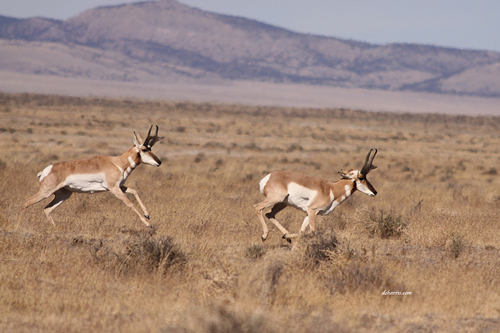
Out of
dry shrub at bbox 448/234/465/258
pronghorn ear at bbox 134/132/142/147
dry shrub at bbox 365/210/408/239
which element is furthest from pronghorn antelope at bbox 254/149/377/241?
pronghorn ear at bbox 134/132/142/147

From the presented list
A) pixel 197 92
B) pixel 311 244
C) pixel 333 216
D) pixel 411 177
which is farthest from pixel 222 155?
pixel 197 92

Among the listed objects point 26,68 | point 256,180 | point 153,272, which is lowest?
point 26,68

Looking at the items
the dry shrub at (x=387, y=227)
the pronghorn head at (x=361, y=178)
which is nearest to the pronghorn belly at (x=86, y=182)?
the pronghorn head at (x=361, y=178)

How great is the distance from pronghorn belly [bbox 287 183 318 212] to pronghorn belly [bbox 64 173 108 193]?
3.32 metres

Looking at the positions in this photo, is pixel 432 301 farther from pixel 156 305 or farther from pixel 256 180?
pixel 256 180

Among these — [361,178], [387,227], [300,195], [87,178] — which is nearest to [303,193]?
[300,195]

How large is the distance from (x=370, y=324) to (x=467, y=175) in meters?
24.9

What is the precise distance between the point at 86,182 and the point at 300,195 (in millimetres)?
3780

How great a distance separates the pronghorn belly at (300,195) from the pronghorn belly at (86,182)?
3.32 meters

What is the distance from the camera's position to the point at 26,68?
19650cm

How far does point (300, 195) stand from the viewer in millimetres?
10133

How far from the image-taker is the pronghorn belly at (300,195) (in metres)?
10.1

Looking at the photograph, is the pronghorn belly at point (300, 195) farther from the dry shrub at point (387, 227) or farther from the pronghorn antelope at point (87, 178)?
the pronghorn antelope at point (87, 178)

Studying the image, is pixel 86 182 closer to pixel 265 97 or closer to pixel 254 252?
pixel 254 252
